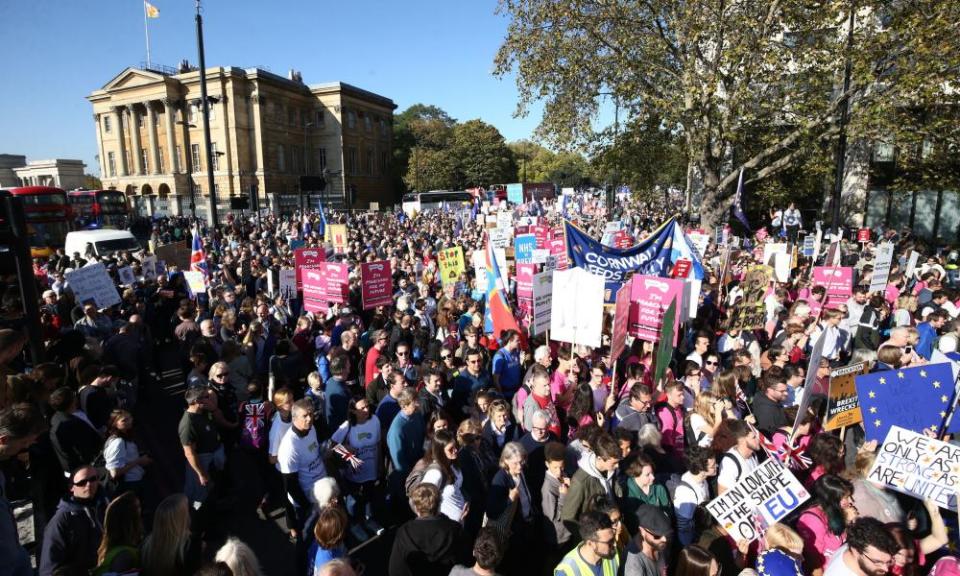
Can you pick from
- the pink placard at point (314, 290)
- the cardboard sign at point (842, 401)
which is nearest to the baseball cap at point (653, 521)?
the cardboard sign at point (842, 401)

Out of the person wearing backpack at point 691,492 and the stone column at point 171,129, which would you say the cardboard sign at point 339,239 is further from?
the stone column at point 171,129

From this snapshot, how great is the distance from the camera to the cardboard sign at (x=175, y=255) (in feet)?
42.2

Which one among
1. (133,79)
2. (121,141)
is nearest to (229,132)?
(133,79)

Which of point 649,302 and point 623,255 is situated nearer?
point 649,302

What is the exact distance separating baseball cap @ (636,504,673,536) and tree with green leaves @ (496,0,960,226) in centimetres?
1704

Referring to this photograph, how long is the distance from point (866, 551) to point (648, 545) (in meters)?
1.14

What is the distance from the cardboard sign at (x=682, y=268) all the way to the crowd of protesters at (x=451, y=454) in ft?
3.23

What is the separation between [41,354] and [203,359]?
1768 mm

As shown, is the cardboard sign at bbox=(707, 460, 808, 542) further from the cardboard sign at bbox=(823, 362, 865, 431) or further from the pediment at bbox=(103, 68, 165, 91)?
the pediment at bbox=(103, 68, 165, 91)

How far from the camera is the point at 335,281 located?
8.72 meters

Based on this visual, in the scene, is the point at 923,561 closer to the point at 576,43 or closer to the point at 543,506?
the point at 543,506

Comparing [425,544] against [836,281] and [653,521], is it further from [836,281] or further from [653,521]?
[836,281]

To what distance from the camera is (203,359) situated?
20.2 feet

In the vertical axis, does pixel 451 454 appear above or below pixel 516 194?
below
